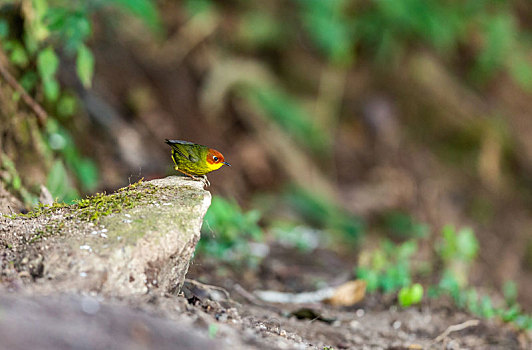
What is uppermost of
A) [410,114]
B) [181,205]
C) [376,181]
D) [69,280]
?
[410,114]

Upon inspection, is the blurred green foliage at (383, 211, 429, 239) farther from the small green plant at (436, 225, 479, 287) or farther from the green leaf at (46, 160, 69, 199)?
the green leaf at (46, 160, 69, 199)

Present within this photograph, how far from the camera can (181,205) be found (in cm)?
197

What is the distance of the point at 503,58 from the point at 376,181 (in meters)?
2.58

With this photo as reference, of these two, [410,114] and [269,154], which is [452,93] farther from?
[269,154]

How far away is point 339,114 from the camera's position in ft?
25.0

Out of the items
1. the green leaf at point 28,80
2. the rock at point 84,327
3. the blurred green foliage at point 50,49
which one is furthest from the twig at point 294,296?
the green leaf at point 28,80

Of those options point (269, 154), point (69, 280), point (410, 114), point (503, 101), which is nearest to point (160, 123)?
point (269, 154)

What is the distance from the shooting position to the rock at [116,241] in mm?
1718

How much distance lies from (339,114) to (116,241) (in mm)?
6110

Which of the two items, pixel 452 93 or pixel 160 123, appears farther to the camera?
pixel 452 93

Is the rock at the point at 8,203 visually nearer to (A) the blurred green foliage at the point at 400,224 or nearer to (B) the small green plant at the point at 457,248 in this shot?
(B) the small green plant at the point at 457,248

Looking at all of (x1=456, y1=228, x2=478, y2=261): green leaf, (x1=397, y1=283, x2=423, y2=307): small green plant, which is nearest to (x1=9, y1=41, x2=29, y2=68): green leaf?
(x1=397, y1=283, x2=423, y2=307): small green plant

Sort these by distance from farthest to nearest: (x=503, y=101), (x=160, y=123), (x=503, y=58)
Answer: (x=503, y=101) < (x=503, y=58) < (x=160, y=123)

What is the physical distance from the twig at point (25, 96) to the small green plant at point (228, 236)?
120cm
